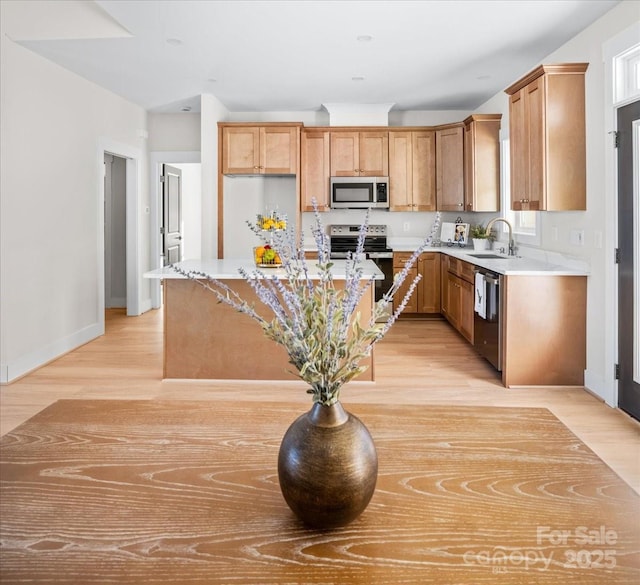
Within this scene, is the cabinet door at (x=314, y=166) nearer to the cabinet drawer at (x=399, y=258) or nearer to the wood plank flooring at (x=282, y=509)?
the cabinet drawer at (x=399, y=258)

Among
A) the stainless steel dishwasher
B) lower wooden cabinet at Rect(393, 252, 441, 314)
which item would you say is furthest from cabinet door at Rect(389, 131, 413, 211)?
the stainless steel dishwasher

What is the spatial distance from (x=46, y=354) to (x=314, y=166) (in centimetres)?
373

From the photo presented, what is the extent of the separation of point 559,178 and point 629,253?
2.67 ft

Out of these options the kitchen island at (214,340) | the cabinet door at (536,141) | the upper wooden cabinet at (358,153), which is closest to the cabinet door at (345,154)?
the upper wooden cabinet at (358,153)

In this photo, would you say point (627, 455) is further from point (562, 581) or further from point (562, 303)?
point (562, 581)

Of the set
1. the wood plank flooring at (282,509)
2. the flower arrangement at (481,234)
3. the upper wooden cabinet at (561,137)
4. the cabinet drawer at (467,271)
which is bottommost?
the wood plank flooring at (282,509)

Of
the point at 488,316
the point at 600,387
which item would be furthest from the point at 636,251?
the point at 488,316

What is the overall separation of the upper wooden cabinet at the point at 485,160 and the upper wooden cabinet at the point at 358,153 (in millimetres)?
1101

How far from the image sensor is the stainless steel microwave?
22.3 feet

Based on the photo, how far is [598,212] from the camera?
380cm

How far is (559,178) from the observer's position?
3.98m

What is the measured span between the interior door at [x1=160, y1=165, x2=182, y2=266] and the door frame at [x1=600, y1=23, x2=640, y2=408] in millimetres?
5606

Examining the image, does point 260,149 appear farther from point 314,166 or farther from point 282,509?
point 282,509

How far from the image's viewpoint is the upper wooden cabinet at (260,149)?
21.7 ft
